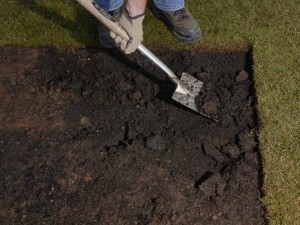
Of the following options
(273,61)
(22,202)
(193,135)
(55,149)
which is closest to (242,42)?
(273,61)

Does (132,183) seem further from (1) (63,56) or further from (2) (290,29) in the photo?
(2) (290,29)

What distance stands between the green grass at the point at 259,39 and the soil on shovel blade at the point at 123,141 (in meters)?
0.10

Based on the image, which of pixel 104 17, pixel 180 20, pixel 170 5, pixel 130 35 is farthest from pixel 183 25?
pixel 104 17

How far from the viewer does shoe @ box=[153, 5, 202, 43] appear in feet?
11.7

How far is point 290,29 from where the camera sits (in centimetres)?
367

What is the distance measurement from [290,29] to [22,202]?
2555mm

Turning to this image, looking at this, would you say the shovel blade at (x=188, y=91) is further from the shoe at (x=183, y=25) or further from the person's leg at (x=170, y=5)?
the person's leg at (x=170, y=5)

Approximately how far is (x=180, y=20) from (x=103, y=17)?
1084mm

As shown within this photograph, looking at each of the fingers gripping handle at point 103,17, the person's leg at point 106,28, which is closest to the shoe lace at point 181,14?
the person's leg at point 106,28

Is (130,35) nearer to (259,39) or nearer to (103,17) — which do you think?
(103,17)

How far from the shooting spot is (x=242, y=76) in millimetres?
3316

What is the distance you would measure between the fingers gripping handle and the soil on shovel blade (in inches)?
22.7

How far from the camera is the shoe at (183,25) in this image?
11.7 feet

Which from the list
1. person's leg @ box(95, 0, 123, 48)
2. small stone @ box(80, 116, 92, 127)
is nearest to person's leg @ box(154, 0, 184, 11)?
person's leg @ box(95, 0, 123, 48)
